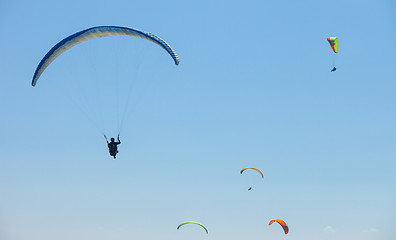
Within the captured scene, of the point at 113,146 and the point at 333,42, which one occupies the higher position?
the point at 333,42

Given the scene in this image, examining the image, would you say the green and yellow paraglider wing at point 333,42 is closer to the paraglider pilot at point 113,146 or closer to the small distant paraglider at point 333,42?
the small distant paraglider at point 333,42

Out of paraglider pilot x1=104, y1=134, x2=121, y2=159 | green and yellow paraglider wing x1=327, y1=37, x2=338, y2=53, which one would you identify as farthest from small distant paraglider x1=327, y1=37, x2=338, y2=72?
paraglider pilot x1=104, y1=134, x2=121, y2=159

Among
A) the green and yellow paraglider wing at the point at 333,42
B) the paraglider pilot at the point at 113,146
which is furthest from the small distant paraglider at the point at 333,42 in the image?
the paraglider pilot at the point at 113,146

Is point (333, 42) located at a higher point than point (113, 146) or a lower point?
higher

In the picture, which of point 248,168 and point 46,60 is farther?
point 248,168

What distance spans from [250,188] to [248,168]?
2.12m

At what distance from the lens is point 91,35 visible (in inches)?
Answer: 1362

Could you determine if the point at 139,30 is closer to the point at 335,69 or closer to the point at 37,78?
the point at 37,78

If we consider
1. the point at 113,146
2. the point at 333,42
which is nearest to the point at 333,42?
the point at 333,42

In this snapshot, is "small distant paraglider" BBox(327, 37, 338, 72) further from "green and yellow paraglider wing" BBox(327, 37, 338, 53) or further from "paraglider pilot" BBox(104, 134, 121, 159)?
"paraglider pilot" BBox(104, 134, 121, 159)

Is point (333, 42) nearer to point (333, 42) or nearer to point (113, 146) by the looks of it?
point (333, 42)

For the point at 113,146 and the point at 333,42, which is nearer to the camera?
the point at 113,146

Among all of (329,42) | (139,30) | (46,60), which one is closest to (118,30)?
(139,30)

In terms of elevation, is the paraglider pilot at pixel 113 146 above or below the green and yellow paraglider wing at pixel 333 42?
below
